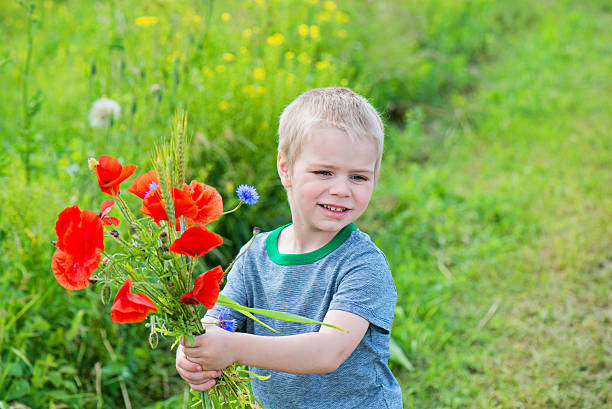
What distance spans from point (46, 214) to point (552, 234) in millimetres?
2915

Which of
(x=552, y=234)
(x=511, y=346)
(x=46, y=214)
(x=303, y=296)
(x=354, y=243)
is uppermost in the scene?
(x=354, y=243)

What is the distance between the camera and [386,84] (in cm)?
541

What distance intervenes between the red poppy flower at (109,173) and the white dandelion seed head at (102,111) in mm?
1656

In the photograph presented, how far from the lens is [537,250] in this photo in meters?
3.63

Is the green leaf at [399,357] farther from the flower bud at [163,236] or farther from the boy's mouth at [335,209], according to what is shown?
the flower bud at [163,236]

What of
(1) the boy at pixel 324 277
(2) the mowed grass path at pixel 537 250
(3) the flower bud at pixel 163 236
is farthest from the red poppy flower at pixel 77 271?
(2) the mowed grass path at pixel 537 250

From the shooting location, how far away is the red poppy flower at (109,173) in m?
1.24

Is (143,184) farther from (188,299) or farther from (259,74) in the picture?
(259,74)

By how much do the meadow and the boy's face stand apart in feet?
1.35

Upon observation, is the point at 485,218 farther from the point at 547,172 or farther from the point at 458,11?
the point at 458,11

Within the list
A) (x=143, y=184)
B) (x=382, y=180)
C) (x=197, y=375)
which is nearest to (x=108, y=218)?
(x=143, y=184)

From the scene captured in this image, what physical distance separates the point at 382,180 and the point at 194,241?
3.39 meters

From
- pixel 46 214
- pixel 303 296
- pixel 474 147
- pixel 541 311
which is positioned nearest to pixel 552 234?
pixel 541 311

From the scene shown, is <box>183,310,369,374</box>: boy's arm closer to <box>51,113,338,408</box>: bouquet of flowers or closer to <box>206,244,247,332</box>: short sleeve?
<box>51,113,338,408</box>: bouquet of flowers
